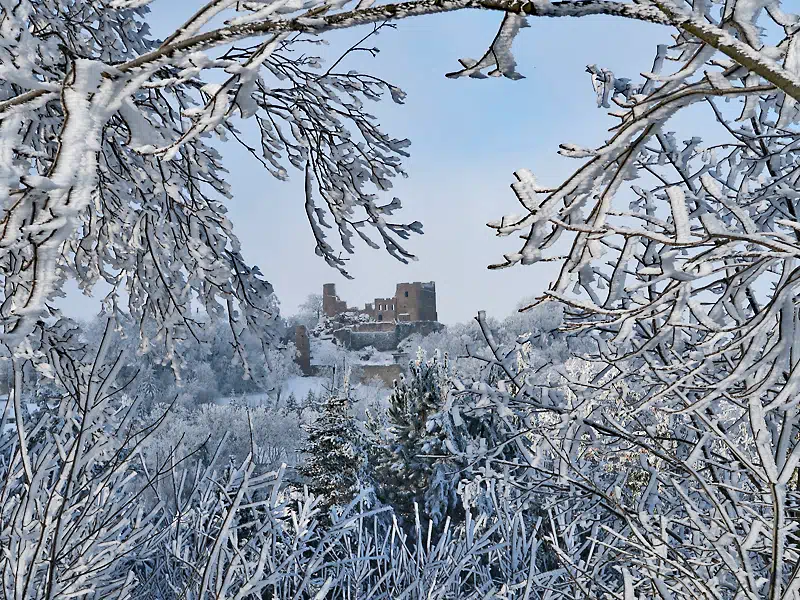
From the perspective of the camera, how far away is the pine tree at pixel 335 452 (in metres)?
13.5

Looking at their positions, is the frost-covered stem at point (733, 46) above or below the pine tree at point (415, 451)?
above

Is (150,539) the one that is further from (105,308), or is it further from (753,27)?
(753,27)

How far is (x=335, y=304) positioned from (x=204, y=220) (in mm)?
48218

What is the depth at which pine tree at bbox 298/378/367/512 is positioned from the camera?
531 inches

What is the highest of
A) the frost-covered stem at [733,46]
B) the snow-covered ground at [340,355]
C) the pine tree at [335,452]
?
the frost-covered stem at [733,46]

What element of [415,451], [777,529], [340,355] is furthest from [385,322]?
[777,529]

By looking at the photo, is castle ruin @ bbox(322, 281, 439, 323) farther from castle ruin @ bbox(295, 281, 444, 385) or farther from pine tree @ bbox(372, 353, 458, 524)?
pine tree @ bbox(372, 353, 458, 524)

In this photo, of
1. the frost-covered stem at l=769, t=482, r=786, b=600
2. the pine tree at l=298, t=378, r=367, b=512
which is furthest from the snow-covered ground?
the frost-covered stem at l=769, t=482, r=786, b=600

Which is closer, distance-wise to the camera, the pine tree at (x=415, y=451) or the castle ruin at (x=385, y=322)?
the pine tree at (x=415, y=451)

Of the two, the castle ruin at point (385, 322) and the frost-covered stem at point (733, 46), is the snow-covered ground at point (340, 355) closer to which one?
the castle ruin at point (385, 322)

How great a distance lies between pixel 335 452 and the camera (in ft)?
44.4

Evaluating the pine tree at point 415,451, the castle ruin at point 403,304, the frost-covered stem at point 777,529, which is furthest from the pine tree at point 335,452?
the castle ruin at point 403,304

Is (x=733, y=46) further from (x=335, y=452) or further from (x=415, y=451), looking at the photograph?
(x=335, y=452)

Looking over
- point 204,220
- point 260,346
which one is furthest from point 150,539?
point 204,220
